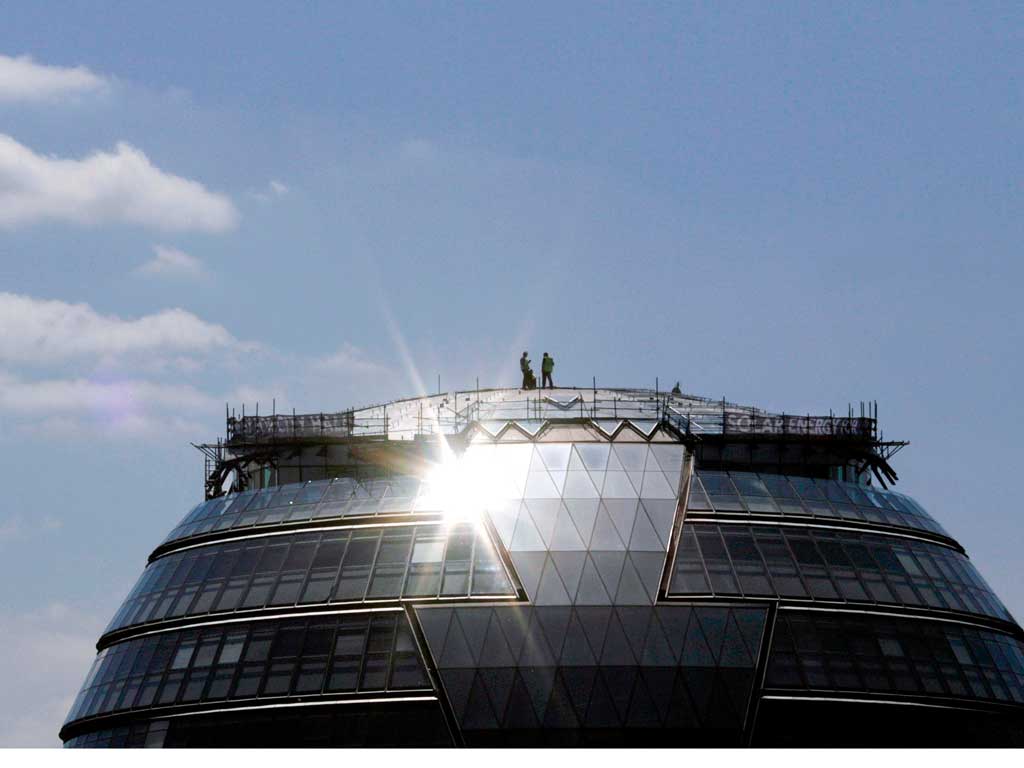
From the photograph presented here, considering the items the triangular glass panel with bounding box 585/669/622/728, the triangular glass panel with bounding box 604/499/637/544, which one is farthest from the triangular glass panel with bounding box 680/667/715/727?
the triangular glass panel with bounding box 604/499/637/544

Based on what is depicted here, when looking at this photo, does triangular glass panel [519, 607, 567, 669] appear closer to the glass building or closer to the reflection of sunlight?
the glass building

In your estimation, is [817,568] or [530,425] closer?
[817,568]

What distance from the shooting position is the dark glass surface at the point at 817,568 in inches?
2633

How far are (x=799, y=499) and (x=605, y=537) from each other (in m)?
8.66

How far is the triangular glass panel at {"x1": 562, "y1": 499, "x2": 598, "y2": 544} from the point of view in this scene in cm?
6719

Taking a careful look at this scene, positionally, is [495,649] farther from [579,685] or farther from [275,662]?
[275,662]

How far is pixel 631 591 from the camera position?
216ft

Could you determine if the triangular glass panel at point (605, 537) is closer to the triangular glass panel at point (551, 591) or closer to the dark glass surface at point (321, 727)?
the triangular glass panel at point (551, 591)

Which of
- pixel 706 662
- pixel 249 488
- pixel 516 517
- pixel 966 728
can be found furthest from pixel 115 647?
pixel 966 728

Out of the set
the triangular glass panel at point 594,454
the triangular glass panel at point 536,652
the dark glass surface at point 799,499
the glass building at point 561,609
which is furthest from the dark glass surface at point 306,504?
the dark glass surface at point 799,499

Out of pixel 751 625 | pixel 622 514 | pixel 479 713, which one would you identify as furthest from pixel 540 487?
pixel 479 713

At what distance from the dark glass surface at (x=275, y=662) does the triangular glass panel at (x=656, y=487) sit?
31.9ft

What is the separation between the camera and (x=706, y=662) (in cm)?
6481

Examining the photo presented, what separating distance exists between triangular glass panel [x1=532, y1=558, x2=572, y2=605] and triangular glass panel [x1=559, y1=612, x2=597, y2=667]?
0.74m
